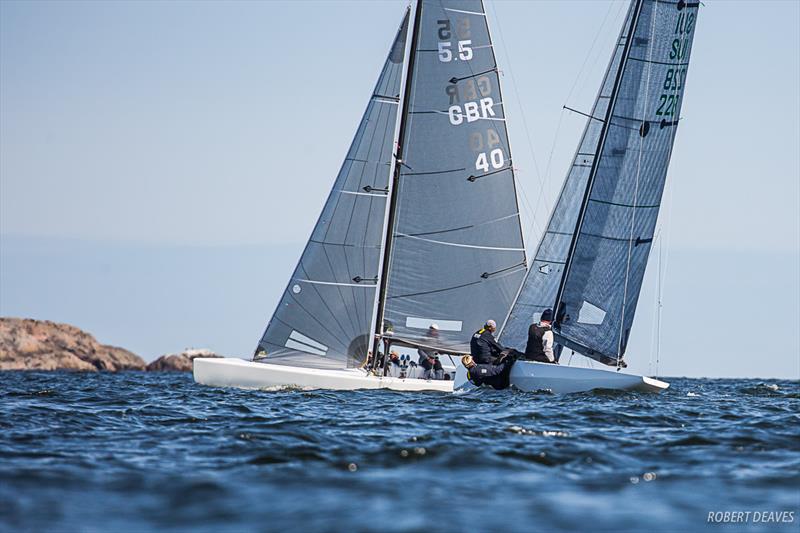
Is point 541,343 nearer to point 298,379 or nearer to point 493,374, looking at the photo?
point 493,374

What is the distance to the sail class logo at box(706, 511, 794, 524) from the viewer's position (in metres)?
7.84

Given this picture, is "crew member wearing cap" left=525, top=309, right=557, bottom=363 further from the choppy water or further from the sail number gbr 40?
the choppy water

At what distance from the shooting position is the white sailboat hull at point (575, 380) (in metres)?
19.6

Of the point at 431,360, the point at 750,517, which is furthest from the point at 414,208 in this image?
the point at 750,517

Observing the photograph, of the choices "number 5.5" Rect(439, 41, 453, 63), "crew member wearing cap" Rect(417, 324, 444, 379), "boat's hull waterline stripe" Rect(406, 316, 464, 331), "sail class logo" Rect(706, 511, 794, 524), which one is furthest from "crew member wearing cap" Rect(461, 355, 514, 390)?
"sail class logo" Rect(706, 511, 794, 524)

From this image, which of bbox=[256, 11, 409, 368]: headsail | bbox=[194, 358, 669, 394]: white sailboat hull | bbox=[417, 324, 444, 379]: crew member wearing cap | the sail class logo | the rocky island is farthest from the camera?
the rocky island

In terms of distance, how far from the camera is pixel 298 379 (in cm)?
2300

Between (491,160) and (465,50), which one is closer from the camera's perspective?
(465,50)

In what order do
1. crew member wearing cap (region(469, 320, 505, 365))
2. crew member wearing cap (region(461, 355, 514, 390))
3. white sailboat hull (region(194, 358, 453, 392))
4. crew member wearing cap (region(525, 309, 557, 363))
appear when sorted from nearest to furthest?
crew member wearing cap (region(461, 355, 514, 390))
crew member wearing cap (region(525, 309, 557, 363))
crew member wearing cap (region(469, 320, 505, 365))
white sailboat hull (region(194, 358, 453, 392))

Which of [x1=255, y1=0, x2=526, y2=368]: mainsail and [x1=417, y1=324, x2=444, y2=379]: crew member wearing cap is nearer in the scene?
[x1=255, y1=0, x2=526, y2=368]: mainsail

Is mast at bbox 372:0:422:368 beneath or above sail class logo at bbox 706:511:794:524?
above

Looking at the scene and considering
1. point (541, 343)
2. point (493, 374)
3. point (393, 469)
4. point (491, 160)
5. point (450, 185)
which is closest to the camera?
point (393, 469)

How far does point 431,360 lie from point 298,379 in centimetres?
402

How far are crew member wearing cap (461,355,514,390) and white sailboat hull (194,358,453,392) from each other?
216 centimetres
